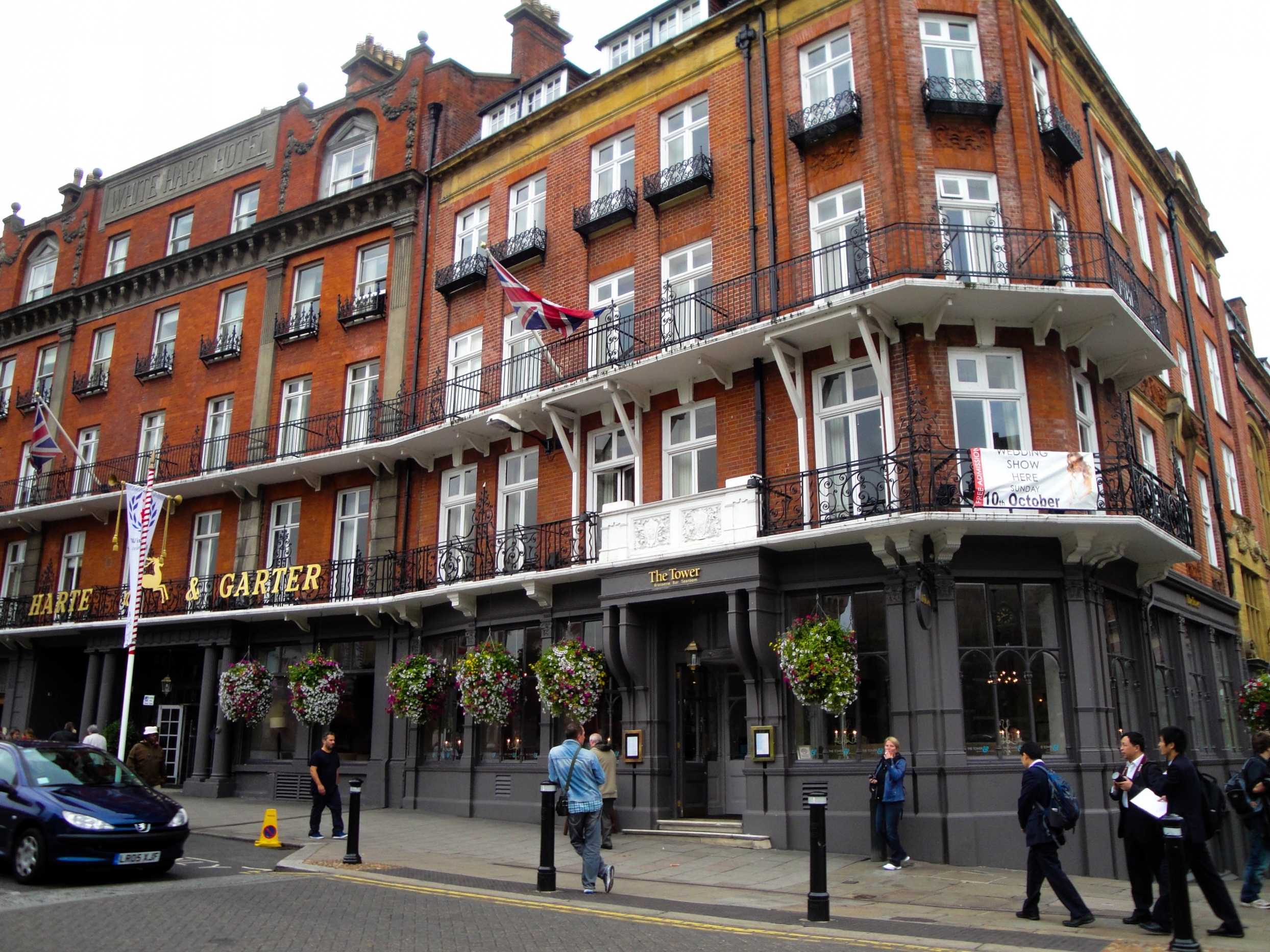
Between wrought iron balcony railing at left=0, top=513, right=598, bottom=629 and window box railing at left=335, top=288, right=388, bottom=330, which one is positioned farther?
window box railing at left=335, top=288, right=388, bottom=330

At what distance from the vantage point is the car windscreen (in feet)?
39.5


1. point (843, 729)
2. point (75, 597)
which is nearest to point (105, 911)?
point (843, 729)

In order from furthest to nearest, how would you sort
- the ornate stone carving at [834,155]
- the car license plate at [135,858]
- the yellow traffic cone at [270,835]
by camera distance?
1. the ornate stone carving at [834,155]
2. the yellow traffic cone at [270,835]
3. the car license plate at [135,858]

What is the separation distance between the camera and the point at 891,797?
13367 mm

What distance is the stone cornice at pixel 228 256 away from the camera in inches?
980

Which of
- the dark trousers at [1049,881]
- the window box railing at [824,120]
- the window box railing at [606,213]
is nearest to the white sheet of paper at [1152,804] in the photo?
the dark trousers at [1049,881]

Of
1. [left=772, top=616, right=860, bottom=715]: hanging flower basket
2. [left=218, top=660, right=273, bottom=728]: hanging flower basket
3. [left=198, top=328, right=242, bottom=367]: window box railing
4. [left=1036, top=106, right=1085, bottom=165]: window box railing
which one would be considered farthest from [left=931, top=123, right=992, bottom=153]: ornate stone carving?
[left=198, top=328, right=242, bottom=367]: window box railing

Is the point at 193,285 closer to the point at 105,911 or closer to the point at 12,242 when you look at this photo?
the point at 12,242

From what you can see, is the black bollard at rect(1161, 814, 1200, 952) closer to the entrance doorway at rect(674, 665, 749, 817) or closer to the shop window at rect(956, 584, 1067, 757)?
the shop window at rect(956, 584, 1067, 757)

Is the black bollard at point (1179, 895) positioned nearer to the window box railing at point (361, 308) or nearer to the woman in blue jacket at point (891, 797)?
the woman in blue jacket at point (891, 797)

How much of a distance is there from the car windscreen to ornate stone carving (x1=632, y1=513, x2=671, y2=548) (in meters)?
8.16

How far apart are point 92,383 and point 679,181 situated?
781 inches

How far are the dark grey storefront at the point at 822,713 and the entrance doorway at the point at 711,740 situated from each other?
0.11ft

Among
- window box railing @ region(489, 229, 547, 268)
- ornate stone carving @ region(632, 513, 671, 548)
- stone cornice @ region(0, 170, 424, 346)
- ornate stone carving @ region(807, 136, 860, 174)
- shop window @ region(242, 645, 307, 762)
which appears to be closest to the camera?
ornate stone carving @ region(632, 513, 671, 548)
